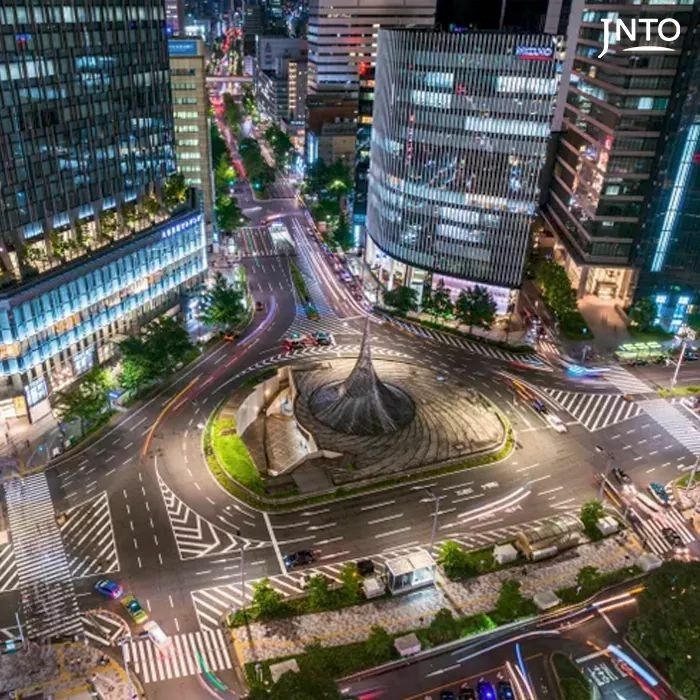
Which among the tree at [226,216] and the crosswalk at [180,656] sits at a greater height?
the tree at [226,216]

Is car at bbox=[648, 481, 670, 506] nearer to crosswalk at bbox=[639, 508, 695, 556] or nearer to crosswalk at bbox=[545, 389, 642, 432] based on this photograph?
crosswalk at bbox=[639, 508, 695, 556]

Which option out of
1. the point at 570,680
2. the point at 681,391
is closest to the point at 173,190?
the point at 681,391

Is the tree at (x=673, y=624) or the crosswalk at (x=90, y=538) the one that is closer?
the tree at (x=673, y=624)

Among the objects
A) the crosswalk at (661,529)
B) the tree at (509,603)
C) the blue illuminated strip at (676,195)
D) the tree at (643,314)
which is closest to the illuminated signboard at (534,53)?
the blue illuminated strip at (676,195)

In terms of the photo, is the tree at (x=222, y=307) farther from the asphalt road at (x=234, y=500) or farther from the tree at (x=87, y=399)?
the tree at (x=87, y=399)

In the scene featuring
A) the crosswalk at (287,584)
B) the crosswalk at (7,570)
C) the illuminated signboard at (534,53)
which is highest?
the illuminated signboard at (534,53)

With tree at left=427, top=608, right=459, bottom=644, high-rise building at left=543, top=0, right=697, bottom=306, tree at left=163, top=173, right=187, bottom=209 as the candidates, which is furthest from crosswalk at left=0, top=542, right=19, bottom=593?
high-rise building at left=543, top=0, right=697, bottom=306

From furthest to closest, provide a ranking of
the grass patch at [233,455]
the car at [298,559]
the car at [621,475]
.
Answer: the car at [621,475] < the grass patch at [233,455] < the car at [298,559]

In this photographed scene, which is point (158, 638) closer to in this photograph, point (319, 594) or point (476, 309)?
point (319, 594)
